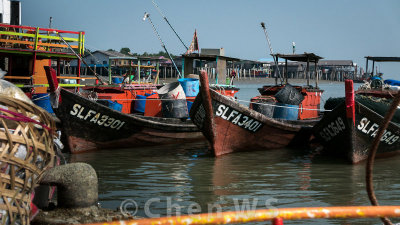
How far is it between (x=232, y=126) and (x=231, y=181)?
→ 9.10 ft

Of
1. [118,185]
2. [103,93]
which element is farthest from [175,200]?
[103,93]

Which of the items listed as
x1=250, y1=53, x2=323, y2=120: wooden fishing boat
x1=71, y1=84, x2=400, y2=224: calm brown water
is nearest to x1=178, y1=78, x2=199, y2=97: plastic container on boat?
x1=250, y1=53, x2=323, y2=120: wooden fishing boat

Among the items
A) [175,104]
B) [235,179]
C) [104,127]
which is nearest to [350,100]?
[235,179]

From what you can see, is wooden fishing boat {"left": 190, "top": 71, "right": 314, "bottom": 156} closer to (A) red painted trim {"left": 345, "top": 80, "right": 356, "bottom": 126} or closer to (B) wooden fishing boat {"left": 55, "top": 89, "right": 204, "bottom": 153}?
(B) wooden fishing boat {"left": 55, "top": 89, "right": 204, "bottom": 153}

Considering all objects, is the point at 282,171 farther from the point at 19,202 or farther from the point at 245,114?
the point at 19,202

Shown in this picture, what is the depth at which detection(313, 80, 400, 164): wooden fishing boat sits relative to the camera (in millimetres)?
10109

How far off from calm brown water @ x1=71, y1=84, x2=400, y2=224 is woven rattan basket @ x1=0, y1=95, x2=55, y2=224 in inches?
149

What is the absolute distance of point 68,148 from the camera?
12.2 meters

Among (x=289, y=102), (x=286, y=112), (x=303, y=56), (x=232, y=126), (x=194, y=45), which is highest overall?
(x=194, y=45)

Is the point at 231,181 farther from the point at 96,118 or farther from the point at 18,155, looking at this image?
the point at 18,155

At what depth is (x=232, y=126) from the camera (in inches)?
451

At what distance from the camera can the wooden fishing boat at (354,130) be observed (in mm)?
10109

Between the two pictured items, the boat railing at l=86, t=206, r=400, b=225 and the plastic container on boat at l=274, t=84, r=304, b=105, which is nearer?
the boat railing at l=86, t=206, r=400, b=225

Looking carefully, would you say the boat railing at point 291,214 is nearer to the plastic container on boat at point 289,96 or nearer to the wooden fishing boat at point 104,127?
A: the wooden fishing boat at point 104,127
